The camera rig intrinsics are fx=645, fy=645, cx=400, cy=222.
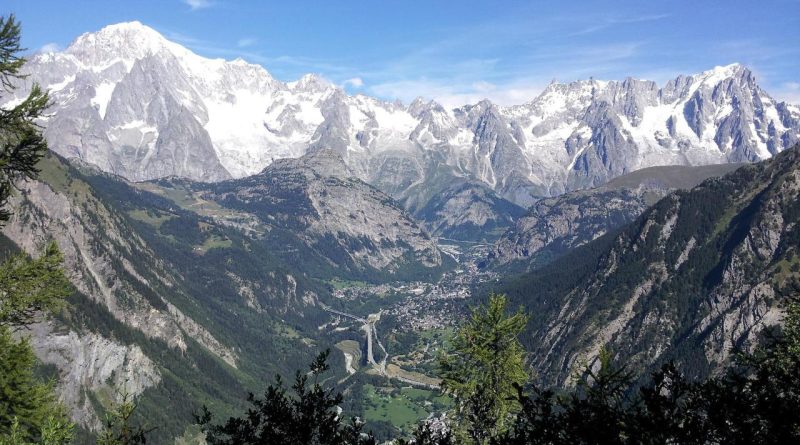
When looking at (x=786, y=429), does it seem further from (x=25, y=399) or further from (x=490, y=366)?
(x=25, y=399)

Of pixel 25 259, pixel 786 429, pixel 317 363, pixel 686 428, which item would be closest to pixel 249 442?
pixel 317 363

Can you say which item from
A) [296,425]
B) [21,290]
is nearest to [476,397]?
[296,425]

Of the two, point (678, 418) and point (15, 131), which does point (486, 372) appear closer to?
point (678, 418)

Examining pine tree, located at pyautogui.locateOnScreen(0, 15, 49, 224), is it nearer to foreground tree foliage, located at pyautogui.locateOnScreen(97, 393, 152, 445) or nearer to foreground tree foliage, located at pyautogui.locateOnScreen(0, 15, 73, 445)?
foreground tree foliage, located at pyautogui.locateOnScreen(0, 15, 73, 445)

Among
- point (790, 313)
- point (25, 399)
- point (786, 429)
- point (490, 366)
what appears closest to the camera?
point (786, 429)

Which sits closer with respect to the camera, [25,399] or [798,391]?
[798,391]

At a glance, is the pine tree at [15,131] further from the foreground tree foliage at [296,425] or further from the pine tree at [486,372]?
the pine tree at [486,372]

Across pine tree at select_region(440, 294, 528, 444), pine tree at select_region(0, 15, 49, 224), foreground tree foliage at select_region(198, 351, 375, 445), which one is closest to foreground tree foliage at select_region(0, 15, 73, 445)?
pine tree at select_region(0, 15, 49, 224)
